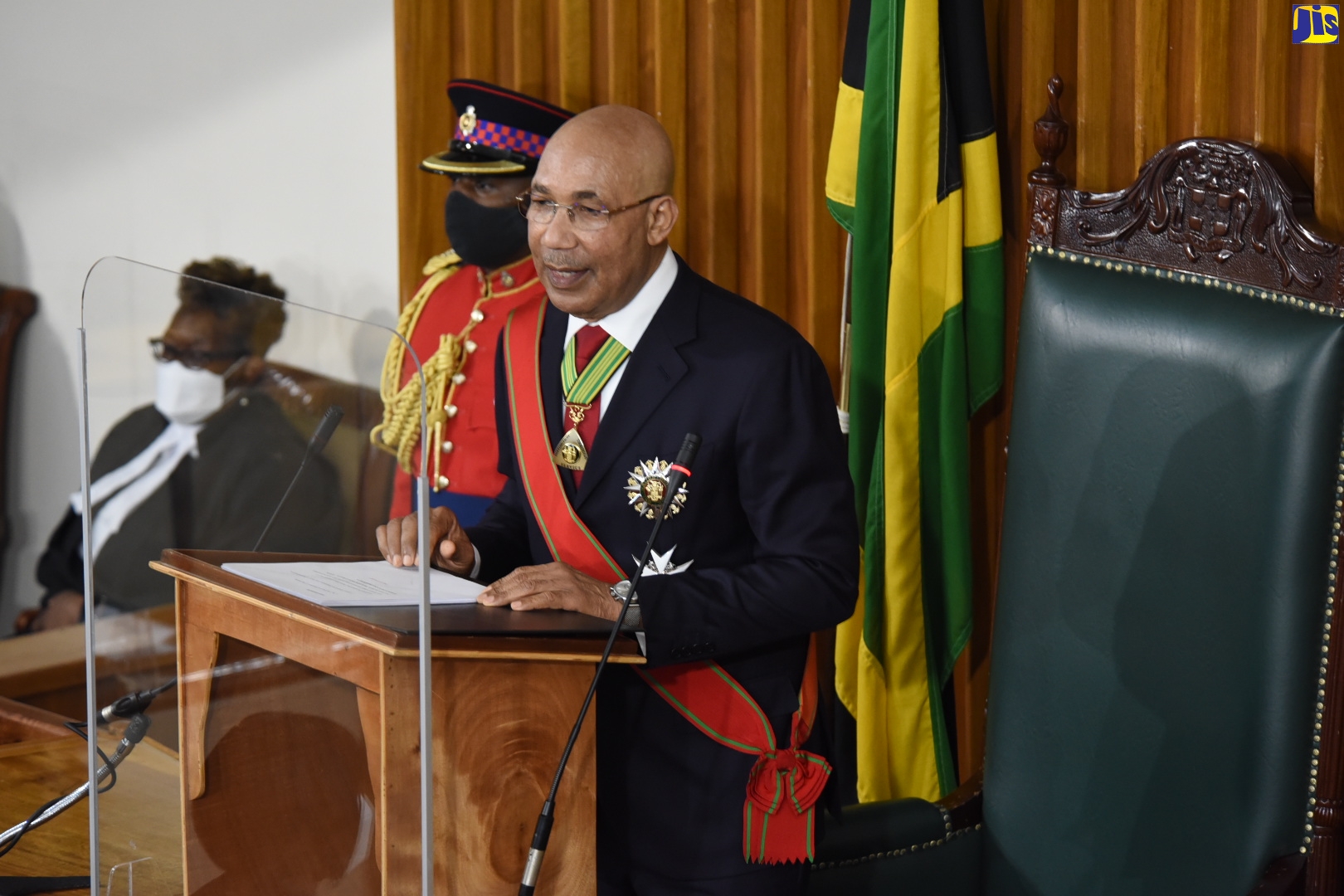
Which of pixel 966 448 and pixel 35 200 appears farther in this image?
pixel 35 200

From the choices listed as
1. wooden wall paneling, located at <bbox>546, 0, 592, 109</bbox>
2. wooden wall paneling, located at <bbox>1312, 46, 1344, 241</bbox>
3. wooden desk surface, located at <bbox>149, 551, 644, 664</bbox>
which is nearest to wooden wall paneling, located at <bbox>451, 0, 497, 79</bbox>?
wooden wall paneling, located at <bbox>546, 0, 592, 109</bbox>

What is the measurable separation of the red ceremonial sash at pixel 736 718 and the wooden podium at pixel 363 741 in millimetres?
284

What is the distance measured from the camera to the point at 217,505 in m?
1.32

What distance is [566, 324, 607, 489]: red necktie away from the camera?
1674 millimetres

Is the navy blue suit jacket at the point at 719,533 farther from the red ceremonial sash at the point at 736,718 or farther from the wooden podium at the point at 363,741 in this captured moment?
the wooden podium at the point at 363,741

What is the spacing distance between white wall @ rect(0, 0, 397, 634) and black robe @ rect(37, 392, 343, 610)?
1.81 meters

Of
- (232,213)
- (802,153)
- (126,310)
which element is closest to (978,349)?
(802,153)

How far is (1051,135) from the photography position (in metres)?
1.92

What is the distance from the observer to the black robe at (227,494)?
3.85 feet

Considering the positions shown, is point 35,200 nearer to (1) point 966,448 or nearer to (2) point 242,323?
(1) point 966,448

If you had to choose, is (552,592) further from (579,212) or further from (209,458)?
(579,212)

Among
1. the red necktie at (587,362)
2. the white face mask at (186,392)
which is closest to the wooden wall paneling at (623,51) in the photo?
the red necktie at (587,362)

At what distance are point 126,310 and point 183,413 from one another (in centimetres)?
11

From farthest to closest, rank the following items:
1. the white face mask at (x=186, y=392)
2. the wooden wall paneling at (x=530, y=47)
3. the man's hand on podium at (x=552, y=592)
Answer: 1. the wooden wall paneling at (x=530, y=47)
2. the man's hand on podium at (x=552, y=592)
3. the white face mask at (x=186, y=392)
